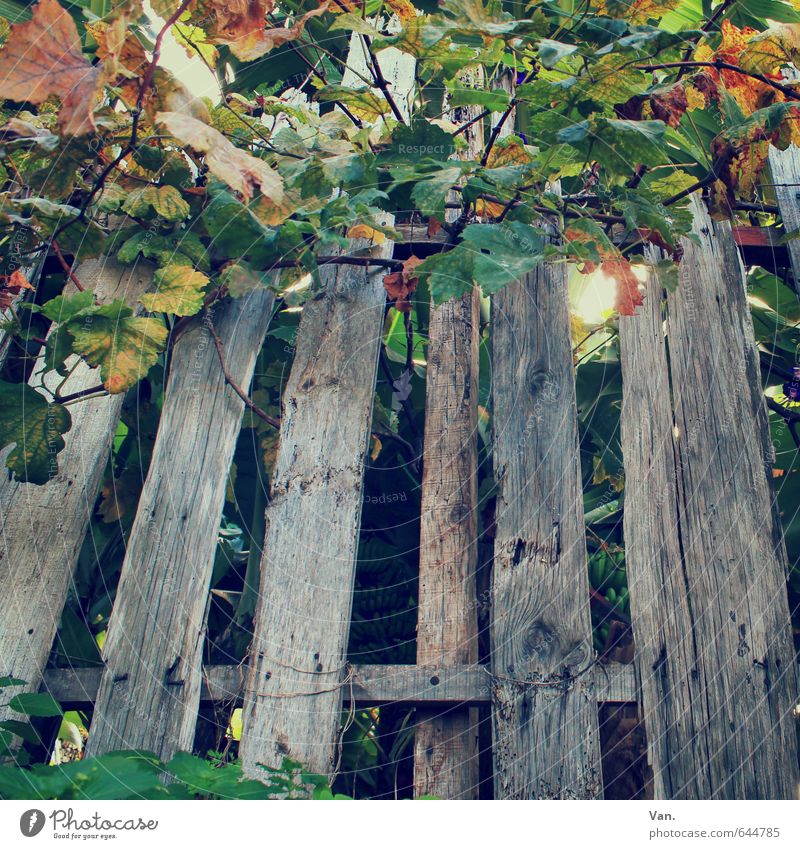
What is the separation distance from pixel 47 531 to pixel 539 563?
1042 mm

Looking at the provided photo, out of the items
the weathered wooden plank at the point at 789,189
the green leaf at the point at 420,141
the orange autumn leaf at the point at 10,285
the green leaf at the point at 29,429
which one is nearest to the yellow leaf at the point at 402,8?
the green leaf at the point at 420,141

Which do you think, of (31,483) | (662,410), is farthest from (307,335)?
(662,410)

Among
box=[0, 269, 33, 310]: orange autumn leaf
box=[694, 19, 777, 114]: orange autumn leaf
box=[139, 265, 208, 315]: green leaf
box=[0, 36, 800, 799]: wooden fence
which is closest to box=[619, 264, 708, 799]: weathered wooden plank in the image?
box=[0, 36, 800, 799]: wooden fence

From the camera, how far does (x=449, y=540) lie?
157cm

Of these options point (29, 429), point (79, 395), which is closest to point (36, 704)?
point (29, 429)

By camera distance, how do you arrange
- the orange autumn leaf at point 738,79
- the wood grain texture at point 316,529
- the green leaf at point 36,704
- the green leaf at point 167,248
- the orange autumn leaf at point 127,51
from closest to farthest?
1. the green leaf at point 36,704
2. the wood grain texture at point 316,529
3. the orange autumn leaf at point 127,51
4. the orange autumn leaf at point 738,79
5. the green leaf at point 167,248

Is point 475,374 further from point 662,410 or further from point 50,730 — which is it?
point 50,730

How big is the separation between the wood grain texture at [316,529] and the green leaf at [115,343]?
0.33 m

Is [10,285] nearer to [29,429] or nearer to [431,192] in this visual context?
[29,429]

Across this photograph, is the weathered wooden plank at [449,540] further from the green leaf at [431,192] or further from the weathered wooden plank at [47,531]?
the weathered wooden plank at [47,531]

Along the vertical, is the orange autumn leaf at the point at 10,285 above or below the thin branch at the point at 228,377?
above

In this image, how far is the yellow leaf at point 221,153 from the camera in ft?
4.56

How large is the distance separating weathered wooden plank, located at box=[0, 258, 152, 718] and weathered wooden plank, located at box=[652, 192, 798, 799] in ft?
4.14

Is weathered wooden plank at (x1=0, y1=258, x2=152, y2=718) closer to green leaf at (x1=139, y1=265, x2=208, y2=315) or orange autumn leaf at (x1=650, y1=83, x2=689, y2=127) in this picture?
green leaf at (x1=139, y1=265, x2=208, y2=315)
